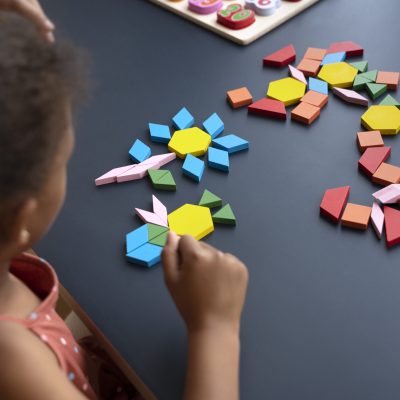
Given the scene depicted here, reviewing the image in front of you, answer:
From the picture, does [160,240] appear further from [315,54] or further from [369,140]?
[315,54]

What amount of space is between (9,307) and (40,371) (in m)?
0.11

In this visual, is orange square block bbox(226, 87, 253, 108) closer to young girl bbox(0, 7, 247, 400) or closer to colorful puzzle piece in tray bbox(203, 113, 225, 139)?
colorful puzzle piece in tray bbox(203, 113, 225, 139)

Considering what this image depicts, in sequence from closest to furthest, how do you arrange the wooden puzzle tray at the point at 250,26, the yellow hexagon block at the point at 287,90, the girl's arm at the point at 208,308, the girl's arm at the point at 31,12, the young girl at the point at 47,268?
1. the young girl at the point at 47,268
2. the girl's arm at the point at 208,308
3. the girl's arm at the point at 31,12
4. the yellow hexagon block at the point at 287,90
5. the wooden puzzle tray at the point at 250,26

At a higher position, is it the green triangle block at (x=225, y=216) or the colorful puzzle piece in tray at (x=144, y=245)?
the green triangle block at (x=225, y=216)

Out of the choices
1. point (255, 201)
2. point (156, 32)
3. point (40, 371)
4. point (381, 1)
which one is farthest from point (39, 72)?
point (381, 1)

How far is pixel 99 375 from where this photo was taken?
74cm

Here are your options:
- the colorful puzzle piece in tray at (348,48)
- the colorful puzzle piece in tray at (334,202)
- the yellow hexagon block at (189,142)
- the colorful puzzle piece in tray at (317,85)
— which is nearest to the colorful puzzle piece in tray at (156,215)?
the yellow hexagon block at (189,142)

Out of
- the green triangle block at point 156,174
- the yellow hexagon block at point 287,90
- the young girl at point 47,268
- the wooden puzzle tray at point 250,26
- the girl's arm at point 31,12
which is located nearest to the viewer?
the young girl at point 47,268

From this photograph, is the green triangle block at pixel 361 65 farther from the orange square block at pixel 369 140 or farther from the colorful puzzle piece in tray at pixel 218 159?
the colorful puzzle piece in tray at pixel 218 159

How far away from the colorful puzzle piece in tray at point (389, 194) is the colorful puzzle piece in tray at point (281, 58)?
34cm

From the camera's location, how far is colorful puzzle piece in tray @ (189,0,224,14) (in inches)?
43.0

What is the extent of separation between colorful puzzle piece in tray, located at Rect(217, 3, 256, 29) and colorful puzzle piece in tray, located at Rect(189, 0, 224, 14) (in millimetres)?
25

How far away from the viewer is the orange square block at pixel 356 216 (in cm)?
71

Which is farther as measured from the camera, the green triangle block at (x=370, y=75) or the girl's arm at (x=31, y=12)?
the green triangle block at (x=370, y=75)
